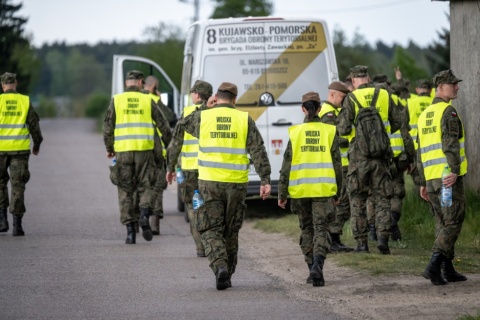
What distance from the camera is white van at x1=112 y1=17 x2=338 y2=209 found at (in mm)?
17359

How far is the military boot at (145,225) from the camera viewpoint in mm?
15086

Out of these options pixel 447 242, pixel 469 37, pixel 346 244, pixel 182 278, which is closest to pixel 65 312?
pixel 182 278

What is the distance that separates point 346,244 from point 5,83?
17.0 ft

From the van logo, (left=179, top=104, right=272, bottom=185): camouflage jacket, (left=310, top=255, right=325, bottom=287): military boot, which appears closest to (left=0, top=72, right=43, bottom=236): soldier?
the van logo

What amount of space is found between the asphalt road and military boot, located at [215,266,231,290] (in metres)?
0.07

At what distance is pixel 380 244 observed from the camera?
43.3ft

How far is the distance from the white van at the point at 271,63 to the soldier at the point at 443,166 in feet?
20.3

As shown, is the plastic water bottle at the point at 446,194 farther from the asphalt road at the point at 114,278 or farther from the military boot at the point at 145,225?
the military boot at the point at 145,225

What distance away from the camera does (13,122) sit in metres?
16.2

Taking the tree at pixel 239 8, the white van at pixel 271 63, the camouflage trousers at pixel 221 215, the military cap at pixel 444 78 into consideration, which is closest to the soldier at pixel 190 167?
the camouflage trousers at pixel 221 215

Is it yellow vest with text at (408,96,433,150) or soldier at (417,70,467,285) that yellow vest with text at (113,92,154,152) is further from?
soldier at (417,70,467,285)

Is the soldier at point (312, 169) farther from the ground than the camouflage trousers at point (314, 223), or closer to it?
farther from the ground

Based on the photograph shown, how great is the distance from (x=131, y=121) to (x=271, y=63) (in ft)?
10.7

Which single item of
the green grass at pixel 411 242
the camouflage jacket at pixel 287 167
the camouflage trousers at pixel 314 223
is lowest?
the green grass at pixel 411 242
